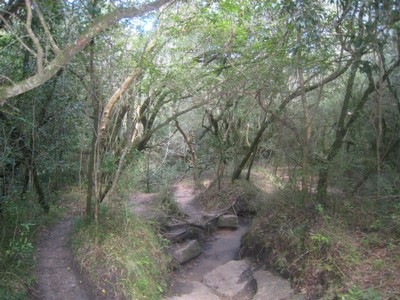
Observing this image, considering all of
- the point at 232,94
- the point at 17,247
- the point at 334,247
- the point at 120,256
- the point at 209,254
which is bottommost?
the point at 209,254

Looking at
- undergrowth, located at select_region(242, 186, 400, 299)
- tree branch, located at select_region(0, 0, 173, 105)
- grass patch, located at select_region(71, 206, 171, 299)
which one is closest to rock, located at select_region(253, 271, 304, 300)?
undergrowth, located at select_region(242, 186, 400, 299)

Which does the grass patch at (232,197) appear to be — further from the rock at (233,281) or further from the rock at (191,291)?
the rock at (191,291)

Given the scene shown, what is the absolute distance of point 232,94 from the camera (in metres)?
9.25

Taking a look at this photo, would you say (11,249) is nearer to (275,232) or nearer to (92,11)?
(92,11)

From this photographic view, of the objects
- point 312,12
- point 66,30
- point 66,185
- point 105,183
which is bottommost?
point 66,185

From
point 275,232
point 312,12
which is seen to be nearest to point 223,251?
point 275,232

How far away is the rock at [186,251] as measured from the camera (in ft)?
30.1

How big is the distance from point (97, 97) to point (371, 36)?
4.86 m

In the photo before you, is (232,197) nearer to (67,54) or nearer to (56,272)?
(56,272)

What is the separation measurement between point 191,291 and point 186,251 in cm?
186

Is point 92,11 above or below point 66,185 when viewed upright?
above

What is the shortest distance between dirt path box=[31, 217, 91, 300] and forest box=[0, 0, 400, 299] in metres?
0.21

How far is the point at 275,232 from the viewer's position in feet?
27.6

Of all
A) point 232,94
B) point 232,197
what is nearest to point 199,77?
point 232,94
